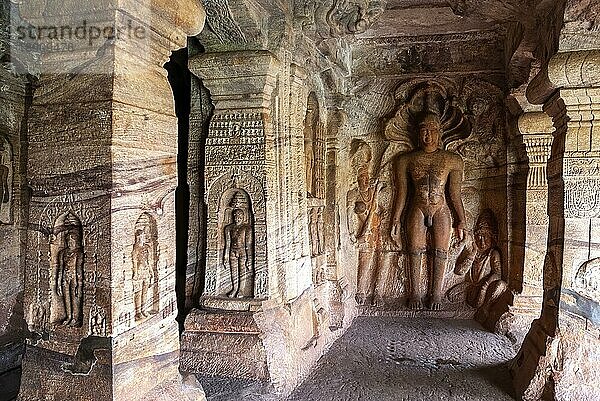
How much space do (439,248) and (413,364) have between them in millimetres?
2251

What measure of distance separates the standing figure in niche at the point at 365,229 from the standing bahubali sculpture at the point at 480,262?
42.6 inches

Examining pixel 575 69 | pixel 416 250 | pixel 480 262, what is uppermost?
pixel 575 69

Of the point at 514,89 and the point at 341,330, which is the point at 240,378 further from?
the point at 514,89

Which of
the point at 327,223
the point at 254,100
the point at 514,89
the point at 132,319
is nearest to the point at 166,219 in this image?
the point at 132,319

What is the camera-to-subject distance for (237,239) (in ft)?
14.7

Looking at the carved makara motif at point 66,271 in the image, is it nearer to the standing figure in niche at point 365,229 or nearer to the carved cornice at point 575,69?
the carved cornice at point 575,69

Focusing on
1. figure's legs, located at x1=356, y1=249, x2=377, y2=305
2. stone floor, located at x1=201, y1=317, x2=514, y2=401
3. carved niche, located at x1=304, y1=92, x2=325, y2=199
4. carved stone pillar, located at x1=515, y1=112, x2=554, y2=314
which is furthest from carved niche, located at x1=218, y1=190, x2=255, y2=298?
carved stone pillar, located at x1=515, y1=112, x2=554, y2=314

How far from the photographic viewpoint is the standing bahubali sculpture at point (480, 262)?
23.8 ft

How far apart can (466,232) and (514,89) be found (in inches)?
76.2

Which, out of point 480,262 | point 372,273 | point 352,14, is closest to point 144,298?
point 352,14

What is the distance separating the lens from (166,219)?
3.01 metres

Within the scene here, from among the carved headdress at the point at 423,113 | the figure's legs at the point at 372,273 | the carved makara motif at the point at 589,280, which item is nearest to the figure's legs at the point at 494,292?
the figure's legs at the point at 372,273

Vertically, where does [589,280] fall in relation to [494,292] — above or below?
above

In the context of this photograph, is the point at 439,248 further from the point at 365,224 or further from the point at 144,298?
the point at 144,298
